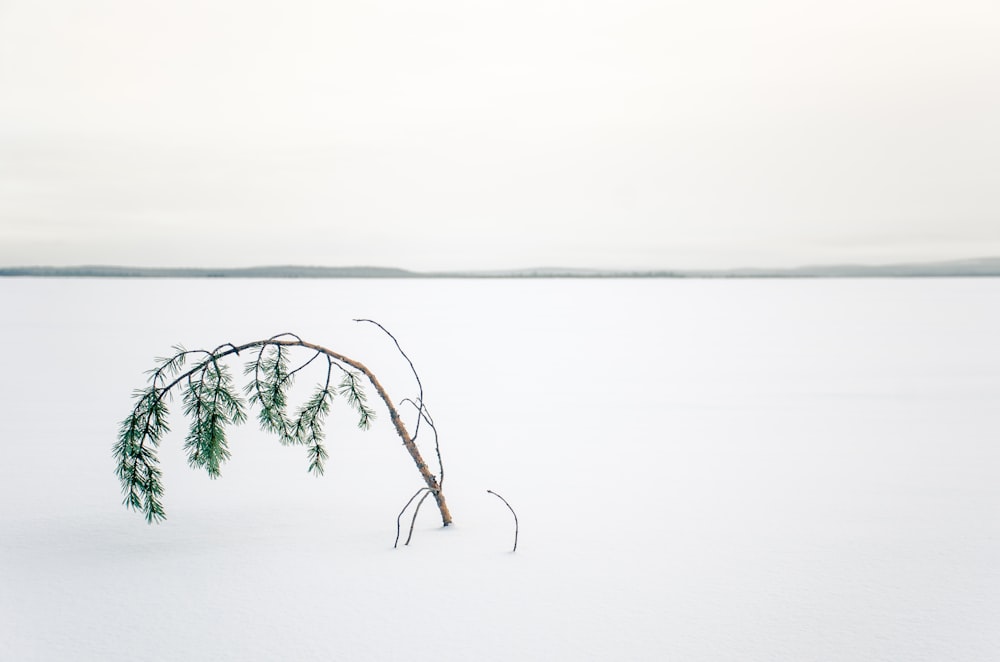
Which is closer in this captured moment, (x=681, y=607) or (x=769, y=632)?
(x=769, y=632)

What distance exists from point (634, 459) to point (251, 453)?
10.9ft

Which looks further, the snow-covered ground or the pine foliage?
the pine foliage

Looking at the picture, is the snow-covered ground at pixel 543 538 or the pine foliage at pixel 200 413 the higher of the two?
the pine foliage at pixel 200 413

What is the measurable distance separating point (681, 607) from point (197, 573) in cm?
231

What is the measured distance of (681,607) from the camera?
11.2 ft

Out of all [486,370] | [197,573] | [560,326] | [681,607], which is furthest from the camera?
[560,326]

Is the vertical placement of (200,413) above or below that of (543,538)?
above

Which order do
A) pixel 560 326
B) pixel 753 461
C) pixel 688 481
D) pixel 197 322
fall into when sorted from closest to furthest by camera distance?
pixel 688 481 < pixel 753 461 < pixel 197 322 < pixel 560 326

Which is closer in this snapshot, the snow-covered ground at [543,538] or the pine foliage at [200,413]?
the snow-covered ground at [543,538]

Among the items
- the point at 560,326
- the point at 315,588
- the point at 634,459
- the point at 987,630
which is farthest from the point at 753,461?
the point at 560,326

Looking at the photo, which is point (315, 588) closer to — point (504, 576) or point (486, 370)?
point (504, 576)

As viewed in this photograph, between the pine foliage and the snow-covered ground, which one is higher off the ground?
the pine foliage

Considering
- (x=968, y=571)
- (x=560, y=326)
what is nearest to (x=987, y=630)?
(x=968, y=571)

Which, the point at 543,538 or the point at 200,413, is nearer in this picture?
the point at 200,413
